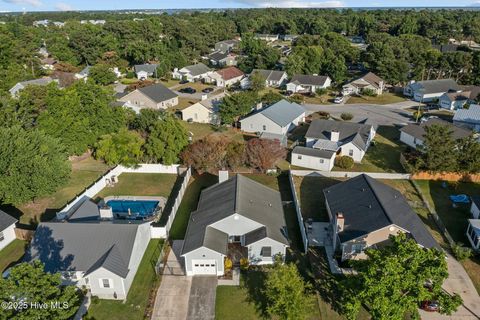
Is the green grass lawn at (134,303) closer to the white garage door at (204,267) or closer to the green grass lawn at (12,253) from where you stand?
the white garage door at (204,267)

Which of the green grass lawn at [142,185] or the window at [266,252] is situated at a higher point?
the window at [266,252]

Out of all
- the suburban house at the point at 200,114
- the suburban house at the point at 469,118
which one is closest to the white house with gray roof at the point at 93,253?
the suburban house at the point at 200,114

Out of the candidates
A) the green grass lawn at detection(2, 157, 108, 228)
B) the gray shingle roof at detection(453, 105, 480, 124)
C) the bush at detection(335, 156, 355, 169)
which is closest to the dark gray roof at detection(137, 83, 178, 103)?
the green grass lawn at detection(2, 157, 108, 228)

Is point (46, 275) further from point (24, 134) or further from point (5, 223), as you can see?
point (24, 134)

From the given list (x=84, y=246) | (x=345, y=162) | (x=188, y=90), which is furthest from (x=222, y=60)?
(x=84, y=246)

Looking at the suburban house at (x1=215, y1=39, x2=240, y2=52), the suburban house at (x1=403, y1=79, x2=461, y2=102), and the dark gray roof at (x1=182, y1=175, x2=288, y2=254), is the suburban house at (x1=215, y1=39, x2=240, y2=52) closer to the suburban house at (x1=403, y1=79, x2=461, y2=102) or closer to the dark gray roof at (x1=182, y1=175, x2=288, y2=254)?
the suburban house at (x1=403, y1=79, x2=461, y2=102)

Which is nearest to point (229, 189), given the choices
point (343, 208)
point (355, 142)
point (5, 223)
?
point (343, 208)
